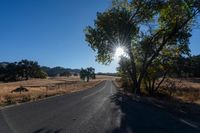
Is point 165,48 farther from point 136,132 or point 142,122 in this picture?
point 136,132

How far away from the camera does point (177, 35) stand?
35.9m

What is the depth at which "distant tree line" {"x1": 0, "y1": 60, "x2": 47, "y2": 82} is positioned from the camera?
149 m

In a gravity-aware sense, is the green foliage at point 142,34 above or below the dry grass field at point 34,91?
above

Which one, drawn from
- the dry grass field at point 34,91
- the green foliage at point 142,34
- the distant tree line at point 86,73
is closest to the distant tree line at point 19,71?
the distant tree line at point 86,73

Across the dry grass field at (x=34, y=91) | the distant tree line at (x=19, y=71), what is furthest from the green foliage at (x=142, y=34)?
the distant tree line at (x=19, y=71)

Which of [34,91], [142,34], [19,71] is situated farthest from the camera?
[19,71]

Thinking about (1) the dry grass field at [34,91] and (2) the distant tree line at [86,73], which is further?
(2) the distant tree line at [86,73]

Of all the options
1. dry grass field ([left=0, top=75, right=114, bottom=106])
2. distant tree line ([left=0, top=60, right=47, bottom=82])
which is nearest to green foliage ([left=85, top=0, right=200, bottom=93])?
dry grass field ([left=0, top=75, right=114, bottom=106])

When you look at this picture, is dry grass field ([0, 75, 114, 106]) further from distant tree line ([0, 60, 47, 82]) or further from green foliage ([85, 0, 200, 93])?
distant tree line ([0, 60, 47, 82])

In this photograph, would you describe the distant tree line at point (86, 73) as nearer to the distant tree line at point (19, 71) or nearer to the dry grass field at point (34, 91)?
the distant tree line at point (19, 71)

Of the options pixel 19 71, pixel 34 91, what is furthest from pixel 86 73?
pixel 34 91

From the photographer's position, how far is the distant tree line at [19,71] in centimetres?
14900

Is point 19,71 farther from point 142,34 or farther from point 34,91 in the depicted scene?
point 142,34

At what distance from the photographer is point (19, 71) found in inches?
6068
